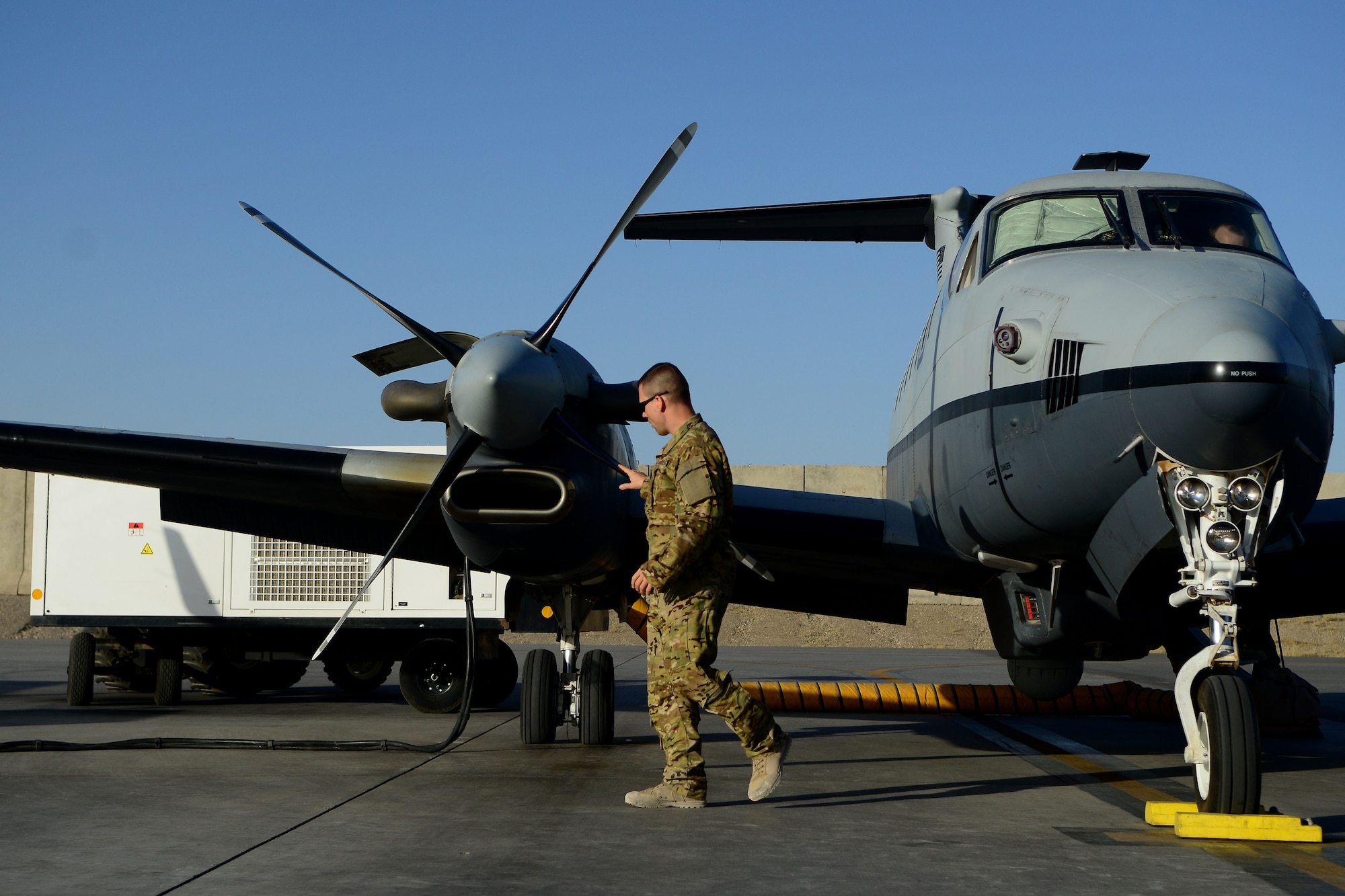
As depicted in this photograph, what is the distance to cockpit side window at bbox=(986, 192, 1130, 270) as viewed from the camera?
7.35m

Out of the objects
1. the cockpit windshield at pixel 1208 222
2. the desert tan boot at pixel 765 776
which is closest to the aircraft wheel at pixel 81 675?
the desert tan boot at pixel 765 776

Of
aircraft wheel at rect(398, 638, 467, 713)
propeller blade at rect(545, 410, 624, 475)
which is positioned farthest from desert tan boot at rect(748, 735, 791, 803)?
aircraft wheel at rect(398, 638, 467, 713)

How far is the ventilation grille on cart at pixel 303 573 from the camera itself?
1372 centimetres

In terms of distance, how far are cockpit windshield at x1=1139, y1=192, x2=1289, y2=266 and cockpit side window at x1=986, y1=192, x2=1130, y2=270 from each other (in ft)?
0.63

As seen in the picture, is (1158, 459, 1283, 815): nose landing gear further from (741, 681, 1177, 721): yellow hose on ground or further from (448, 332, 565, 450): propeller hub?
(741, 681, 1177, 721): yellow hose on ground

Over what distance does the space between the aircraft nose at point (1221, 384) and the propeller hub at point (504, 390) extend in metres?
3.60

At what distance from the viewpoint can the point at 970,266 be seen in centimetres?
845

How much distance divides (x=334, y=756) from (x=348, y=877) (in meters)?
4.28

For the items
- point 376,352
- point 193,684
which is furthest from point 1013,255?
point 193,684

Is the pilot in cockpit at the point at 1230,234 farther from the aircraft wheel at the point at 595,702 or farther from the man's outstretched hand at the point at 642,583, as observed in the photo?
the aircraft wheel at the point at 595,702

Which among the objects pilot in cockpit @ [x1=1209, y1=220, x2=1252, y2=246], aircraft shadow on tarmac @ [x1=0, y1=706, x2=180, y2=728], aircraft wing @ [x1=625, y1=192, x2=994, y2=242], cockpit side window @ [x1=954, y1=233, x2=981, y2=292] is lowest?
aircraft shadow on tarmac @ [x1=0, y1=706, x2=180, y2=728]

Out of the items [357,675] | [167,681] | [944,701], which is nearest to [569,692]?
[944,701]

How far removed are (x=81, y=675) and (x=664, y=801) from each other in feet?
33.1

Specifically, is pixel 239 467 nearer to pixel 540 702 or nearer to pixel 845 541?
pixel 540 702
